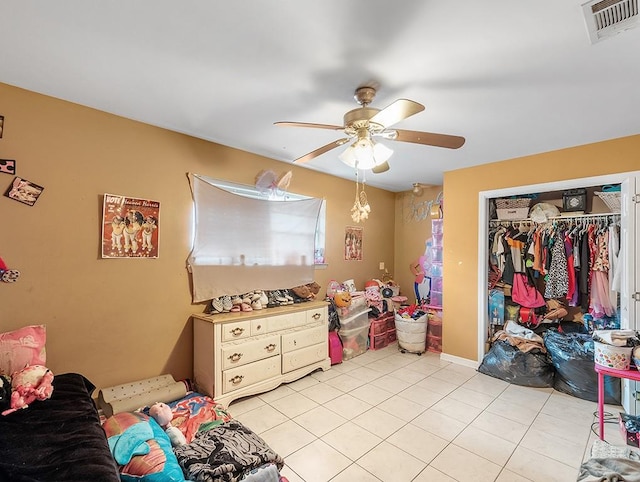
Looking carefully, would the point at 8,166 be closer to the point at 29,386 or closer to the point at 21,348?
the point at 21,348

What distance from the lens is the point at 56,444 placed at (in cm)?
137

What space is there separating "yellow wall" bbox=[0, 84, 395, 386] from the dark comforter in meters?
0.67

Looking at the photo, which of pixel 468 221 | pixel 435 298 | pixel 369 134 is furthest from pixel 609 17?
pixel 435 298

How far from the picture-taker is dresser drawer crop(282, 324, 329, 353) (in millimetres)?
3176

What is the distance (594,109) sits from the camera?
2279 mm

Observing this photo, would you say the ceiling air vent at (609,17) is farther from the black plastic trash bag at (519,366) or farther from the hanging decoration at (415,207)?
the hanging decoration at (415,207)

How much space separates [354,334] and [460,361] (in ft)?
4.46

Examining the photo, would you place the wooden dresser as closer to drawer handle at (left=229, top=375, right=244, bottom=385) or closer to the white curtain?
drawer handle at (left=229, top=375, right=244, bottom=385)

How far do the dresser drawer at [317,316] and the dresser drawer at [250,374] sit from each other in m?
0.57

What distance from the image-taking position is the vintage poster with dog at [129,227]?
2453 millimetres

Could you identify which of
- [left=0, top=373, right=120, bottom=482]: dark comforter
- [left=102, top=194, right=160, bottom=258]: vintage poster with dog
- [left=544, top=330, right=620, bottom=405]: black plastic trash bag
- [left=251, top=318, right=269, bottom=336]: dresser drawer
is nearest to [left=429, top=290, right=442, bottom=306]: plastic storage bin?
[left=544, top=330, right=620, bottom=405]: black plastic trash bag

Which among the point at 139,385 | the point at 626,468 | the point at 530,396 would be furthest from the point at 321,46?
the point at 530,396

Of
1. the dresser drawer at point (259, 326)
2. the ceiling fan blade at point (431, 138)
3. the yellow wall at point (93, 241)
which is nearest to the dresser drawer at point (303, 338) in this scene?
the dresser drawer at point (259, 326)

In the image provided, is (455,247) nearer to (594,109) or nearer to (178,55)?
(594,109)
